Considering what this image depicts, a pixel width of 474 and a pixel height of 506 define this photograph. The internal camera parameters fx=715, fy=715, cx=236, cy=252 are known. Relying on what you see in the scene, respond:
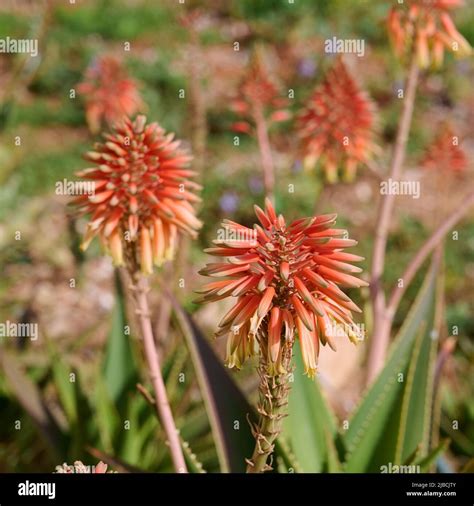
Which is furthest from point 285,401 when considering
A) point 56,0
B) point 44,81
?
point 56,0

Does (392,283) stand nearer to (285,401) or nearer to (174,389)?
(174,389)

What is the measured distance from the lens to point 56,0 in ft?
26.8

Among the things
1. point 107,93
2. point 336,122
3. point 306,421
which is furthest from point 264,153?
point 306,421

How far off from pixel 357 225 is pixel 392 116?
169 cm

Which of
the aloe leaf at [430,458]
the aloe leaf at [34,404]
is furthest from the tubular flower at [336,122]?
the aloe leaf at [34,404]

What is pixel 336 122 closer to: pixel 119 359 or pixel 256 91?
pixel 256 91

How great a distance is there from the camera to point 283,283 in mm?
1180

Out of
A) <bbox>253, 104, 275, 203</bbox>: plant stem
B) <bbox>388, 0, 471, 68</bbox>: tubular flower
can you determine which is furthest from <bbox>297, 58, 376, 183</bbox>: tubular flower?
<bbox>388, 0, 471, 68</bbox>: tubular flower

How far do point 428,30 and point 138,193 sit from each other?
1.13m

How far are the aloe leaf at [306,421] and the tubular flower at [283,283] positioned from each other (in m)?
0.61

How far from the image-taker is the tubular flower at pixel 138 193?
1514mm

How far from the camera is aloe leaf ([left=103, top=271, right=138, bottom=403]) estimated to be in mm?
2483

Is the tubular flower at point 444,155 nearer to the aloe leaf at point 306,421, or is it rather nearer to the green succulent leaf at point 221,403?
the aloe leaf at point 306,421

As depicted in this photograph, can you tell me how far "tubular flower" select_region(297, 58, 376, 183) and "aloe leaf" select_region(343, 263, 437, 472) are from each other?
21.7 inches
